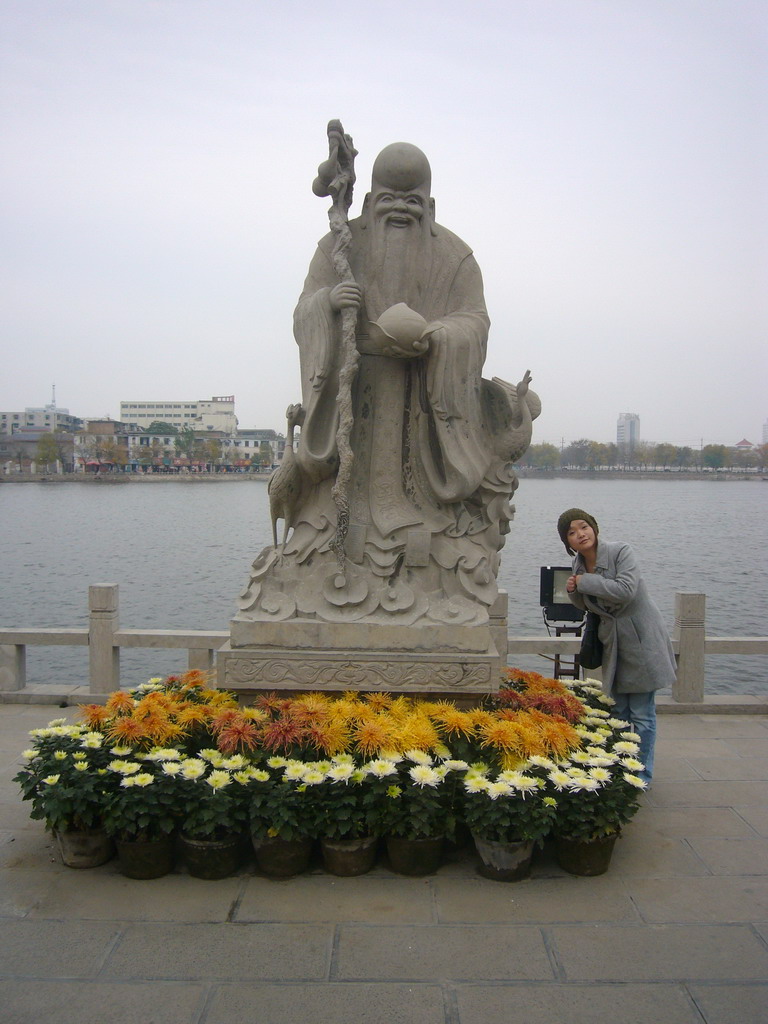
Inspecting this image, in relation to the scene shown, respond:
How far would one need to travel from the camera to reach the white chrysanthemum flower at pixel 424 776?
3285 mm

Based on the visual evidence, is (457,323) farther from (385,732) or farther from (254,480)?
(254,480)

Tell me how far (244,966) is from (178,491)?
181 feet

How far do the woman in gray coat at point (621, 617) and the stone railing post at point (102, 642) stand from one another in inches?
156

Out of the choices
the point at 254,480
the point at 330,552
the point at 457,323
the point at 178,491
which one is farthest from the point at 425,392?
the point at 254,480

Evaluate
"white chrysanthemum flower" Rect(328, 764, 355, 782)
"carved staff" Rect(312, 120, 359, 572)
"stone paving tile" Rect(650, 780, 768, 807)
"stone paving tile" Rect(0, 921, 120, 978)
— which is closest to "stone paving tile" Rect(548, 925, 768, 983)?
"white chrysanthemum flower" Rect(328, 764, 355, 782)

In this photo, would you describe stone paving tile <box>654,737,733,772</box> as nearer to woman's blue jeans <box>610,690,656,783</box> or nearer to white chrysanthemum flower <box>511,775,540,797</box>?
woman's blue jeans <box>610,690,656,783</box>

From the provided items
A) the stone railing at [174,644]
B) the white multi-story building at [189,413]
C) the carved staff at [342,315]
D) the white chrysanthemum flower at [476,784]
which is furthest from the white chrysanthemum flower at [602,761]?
the white multi-story building at [189,413]

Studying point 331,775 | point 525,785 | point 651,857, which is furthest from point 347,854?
point 651,857

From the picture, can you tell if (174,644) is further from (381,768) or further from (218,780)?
(381,768)

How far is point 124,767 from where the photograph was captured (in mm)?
3387

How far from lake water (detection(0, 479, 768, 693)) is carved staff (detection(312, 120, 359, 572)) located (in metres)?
7.48

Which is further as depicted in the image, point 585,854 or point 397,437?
point 397,437

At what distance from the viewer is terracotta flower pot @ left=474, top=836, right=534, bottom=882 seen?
3246 millimetres

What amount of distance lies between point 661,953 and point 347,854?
4.02 feet
